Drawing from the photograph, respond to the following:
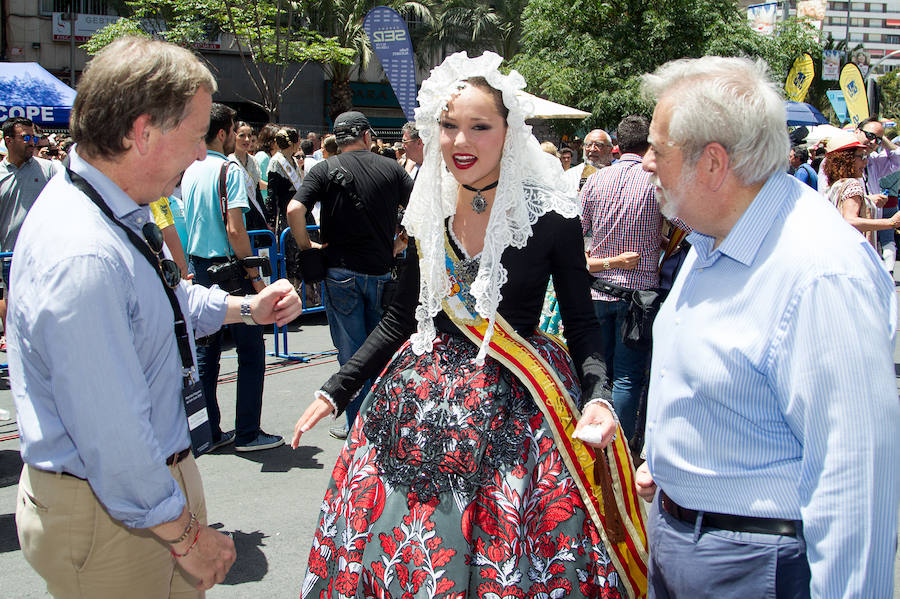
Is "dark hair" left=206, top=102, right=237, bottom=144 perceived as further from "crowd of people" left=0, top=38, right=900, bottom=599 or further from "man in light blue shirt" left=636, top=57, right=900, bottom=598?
"man in light blue shirt" left=636, top=57, right=900, bottom=598

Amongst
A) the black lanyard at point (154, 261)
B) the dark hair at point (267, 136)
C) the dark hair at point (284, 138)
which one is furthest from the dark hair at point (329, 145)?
the black lanyard at point (154, 261)

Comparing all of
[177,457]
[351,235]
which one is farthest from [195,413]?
[351,235]

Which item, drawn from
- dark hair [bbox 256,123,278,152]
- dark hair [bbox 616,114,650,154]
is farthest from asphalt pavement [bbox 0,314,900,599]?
dark hair [bbox 256,123,278,152]

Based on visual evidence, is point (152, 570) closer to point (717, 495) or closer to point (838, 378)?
point (717, 495)

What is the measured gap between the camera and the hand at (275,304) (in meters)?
2.33

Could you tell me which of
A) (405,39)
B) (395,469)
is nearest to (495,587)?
(395,469)

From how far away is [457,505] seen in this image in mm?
2299

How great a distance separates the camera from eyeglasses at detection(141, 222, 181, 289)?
1891mm

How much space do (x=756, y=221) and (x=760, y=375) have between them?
32cm

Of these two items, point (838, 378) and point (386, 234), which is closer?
point (838, 378)

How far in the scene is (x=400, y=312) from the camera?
9.05 ft

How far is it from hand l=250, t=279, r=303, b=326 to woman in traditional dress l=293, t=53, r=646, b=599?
0.38m

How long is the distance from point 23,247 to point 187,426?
0.58m

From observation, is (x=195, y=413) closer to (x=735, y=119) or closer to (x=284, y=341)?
(x=735, y=119)
